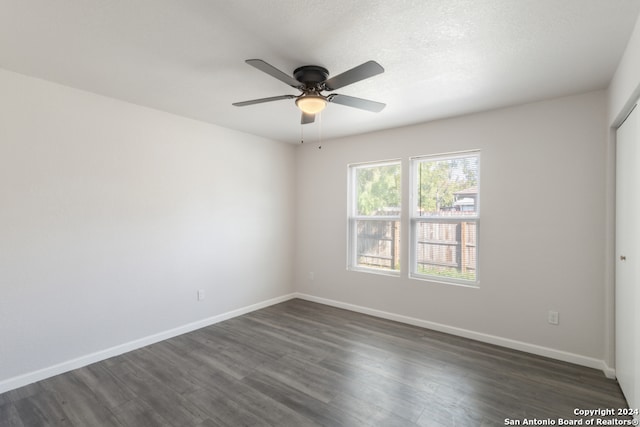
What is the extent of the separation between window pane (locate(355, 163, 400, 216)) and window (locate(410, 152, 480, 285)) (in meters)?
0.27

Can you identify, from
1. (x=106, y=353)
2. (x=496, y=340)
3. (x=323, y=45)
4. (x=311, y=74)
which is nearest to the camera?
(x=323, y=45)

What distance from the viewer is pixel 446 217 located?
12.1 ft

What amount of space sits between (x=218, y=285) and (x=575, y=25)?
4.10 m

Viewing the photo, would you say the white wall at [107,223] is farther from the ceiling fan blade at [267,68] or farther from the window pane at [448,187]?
the window pane at [448,187]

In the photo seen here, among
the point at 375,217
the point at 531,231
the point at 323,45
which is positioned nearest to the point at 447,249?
the point at 531,231

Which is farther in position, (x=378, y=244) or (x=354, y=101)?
(x=378, y=244)

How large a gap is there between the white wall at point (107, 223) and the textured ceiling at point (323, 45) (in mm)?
354

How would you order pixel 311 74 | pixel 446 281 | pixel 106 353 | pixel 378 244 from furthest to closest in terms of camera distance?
pixel 378 244 → pixel 446 281 → pixel 106 353 → pixel 311 74

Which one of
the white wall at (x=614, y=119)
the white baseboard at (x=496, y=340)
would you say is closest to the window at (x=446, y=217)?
the white baseboard at (x=496, y=340)

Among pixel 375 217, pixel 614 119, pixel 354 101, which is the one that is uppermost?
pixel 354 101

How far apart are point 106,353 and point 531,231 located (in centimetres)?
433

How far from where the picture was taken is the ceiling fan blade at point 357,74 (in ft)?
6.11

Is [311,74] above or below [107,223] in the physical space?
above

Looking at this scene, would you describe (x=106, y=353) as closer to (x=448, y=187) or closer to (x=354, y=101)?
(x=354, y=101)
